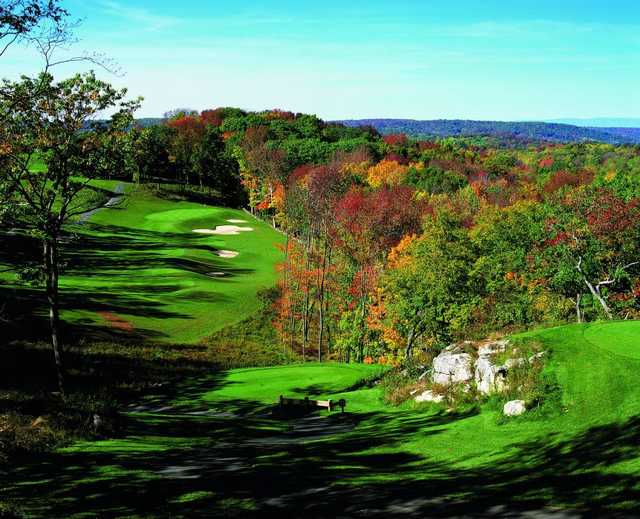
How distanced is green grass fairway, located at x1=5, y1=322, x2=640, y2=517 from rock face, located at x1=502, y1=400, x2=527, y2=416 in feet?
1.21

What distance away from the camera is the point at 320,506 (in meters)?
12.4

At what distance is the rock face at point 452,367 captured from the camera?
22.1 m

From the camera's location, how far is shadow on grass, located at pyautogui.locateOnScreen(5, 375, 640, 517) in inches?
472

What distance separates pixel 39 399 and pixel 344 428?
1074 cm

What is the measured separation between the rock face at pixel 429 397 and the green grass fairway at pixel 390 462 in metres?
0.49

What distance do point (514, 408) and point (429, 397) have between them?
5.06 meters

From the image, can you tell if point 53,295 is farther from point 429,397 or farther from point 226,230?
point 226,230

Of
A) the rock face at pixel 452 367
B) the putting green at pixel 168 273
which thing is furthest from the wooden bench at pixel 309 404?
the putting green at pixel 168 273

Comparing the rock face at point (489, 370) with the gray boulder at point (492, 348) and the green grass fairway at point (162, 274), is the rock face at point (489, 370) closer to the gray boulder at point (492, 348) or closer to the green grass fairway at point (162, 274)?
the gray boulder at point (492, 348)

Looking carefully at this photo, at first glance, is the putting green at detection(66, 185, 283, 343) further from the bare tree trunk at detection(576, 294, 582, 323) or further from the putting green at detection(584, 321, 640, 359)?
the bare tree trunk at detection(576, 294, 582, 323)

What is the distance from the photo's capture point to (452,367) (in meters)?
22.7

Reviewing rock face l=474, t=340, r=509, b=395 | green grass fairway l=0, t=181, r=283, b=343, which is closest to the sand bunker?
green grass fairway l=0, t=181, r=283, b=343

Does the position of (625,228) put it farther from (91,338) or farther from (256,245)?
(256,245)

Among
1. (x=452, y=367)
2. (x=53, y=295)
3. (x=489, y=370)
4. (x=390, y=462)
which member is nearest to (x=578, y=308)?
(x=452, y=367)
